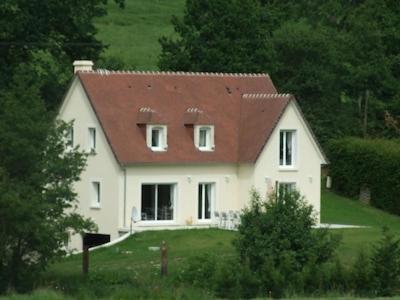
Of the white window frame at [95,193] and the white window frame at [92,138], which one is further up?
the white window frame at [92,138]

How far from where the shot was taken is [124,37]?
356 ft

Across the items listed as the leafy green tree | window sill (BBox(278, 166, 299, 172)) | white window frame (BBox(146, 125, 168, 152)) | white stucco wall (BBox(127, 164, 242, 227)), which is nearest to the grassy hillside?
window sill (BBox(278, 166, 299, 172))

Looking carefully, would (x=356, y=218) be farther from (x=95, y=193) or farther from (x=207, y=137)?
(x=95, y=193)

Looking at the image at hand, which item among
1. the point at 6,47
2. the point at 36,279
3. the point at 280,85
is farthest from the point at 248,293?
the point at 280,85

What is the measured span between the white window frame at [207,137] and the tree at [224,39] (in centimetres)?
1207

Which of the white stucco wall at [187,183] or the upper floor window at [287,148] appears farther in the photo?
the upper floor window at [287,148]

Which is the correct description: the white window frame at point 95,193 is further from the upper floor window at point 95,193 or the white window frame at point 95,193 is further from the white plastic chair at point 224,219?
the white plastic chair at point 224,219

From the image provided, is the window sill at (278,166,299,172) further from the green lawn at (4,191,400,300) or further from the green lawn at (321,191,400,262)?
the green lawn at (4,191,400,300)

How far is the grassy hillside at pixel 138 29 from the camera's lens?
101 metres

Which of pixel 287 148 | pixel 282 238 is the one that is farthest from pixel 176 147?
pixel 282 238

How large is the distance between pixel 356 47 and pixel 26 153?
35228mm

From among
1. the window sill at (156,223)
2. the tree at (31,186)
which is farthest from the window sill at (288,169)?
the tree at (31,186)

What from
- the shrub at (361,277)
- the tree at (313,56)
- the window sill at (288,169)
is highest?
the tree at (313,56)

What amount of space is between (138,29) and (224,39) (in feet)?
120
